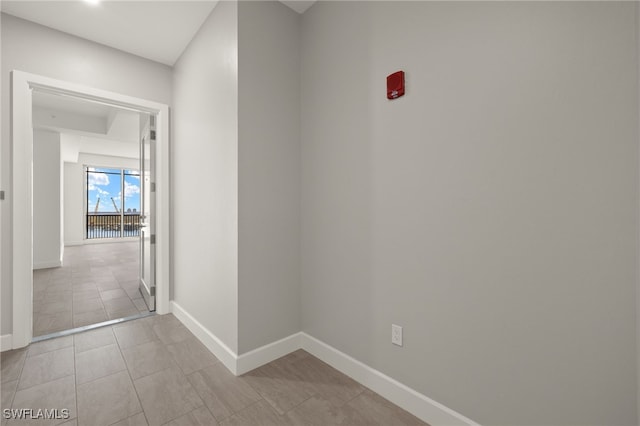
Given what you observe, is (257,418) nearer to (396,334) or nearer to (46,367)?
(396,334)

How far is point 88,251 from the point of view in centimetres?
692

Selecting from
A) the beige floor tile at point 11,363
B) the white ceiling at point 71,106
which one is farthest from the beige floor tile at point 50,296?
the white ceiling at point 71,106

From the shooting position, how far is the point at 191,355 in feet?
6.94

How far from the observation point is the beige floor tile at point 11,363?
1.83 m

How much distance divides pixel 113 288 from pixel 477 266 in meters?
4.45

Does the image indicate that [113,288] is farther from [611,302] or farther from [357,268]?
[611,302]

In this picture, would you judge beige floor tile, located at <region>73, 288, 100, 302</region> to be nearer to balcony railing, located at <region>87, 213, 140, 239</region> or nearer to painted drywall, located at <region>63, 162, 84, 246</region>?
painted drywall, located at <region>63, 162, 84, 246</region>

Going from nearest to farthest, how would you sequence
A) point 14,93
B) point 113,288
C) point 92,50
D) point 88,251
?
point 14,93, point 92,50, point 113,288, point 88,251

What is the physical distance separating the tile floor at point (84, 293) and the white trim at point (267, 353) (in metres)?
1.77

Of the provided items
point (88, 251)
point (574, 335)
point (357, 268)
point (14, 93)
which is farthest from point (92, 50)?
point (88, 251)

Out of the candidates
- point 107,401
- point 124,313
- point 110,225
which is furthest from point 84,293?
point 110,225

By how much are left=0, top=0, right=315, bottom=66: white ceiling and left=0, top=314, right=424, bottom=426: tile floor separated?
2672 mm

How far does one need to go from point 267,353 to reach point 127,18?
292 centimetres

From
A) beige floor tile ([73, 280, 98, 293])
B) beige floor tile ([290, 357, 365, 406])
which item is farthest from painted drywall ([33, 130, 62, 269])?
beige floor tile ([290, 357, 365, 406])
